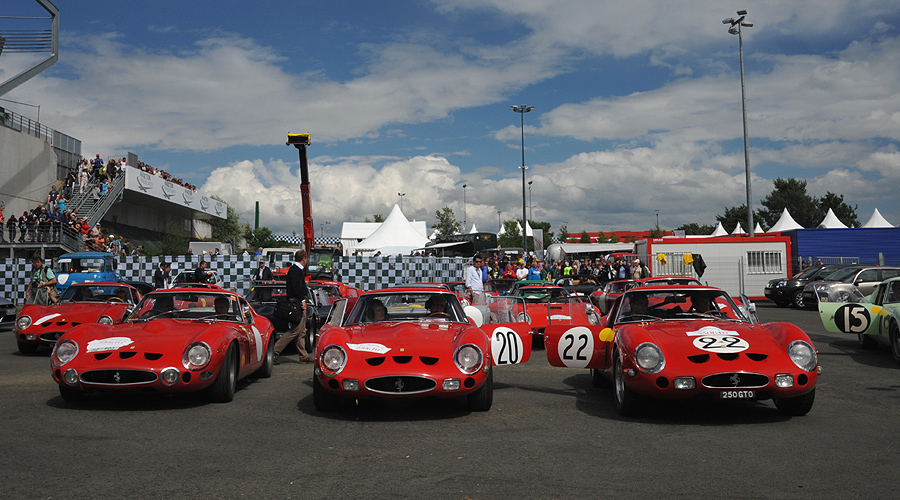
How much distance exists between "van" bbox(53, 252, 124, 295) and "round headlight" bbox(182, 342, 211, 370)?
16.1m

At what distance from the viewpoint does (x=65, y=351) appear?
22.3 ft

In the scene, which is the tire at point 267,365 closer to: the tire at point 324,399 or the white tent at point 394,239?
the tire at point 324,399

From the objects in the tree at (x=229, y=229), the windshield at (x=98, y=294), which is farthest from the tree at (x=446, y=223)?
the windshield at (x=98, y=294)

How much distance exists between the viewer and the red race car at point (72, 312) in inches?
434

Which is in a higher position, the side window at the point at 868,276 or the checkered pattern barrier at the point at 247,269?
the checkered pattern barrier at the point at 247,269

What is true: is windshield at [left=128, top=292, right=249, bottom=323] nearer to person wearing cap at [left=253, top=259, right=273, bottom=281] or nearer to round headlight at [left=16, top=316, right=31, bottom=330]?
round headlight at [left=16, top=316, right=31, bottom=330]

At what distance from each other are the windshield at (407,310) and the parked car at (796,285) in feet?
57.6

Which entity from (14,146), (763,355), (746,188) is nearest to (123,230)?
(14,146)

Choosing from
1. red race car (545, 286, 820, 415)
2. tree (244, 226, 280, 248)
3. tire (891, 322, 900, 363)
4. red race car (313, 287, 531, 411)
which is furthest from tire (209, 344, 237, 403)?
tree (244, 226, 280, 248)

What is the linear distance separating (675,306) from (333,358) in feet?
11.5

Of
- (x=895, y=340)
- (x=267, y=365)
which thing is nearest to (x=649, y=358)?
(x=267, y=365)

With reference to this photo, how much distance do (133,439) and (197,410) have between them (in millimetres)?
1276

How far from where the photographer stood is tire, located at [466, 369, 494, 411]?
643 centimetres

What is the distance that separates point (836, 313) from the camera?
10273 mm
